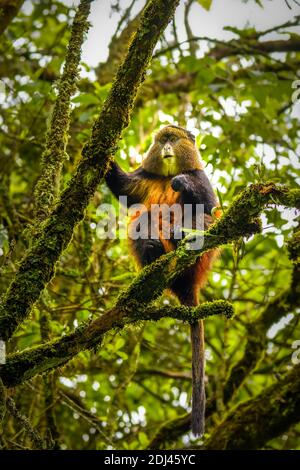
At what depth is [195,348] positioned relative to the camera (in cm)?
352

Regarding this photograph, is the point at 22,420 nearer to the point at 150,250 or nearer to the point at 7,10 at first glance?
the point at 150,250

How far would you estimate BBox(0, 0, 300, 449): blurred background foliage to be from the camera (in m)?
4.39

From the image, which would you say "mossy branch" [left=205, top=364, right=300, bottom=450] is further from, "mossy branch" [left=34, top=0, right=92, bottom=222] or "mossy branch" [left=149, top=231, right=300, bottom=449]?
"mossy branch" [left=34, top=0, right=92, bottom=222]

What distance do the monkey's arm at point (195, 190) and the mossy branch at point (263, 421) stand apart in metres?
1.50

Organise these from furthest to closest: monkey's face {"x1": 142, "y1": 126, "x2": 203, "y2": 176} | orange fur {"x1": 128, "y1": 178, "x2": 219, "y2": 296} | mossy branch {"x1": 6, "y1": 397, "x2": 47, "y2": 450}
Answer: monkey's face {"x1": 142, "y1": 126, "x2": 203, "y2": 176}, orange fur {"x1": 128, "y1": 178, "x2": 219, "y2": 296}, mossy branch {"x1": 6, "y1": 397, "x2": 47, "y2": 450}

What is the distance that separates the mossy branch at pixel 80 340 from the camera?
2.36 meters

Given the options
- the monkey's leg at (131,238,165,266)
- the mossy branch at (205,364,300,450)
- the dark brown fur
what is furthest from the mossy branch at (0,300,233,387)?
the mossy branch at (205,364,300,450)

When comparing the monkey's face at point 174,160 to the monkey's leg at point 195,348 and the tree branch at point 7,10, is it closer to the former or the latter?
the monkey's leg at point 195,348

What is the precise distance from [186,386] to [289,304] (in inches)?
66.4

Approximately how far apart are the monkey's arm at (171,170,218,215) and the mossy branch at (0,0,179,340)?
1.51m

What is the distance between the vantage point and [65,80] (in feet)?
9.41

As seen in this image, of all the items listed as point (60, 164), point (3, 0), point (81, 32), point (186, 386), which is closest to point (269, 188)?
point (60, 164)

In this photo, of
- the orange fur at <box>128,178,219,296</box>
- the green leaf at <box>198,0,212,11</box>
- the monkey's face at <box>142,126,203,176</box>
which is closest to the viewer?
the orange fur at <box>128,178,219,296</box>

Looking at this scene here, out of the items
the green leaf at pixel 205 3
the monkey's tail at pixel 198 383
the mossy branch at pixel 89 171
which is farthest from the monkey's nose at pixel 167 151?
the mossy branch at pixel 89 171
